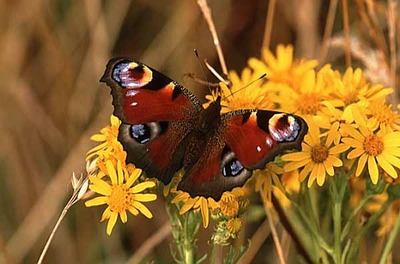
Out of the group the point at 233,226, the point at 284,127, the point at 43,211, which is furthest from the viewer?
the point at 43,211

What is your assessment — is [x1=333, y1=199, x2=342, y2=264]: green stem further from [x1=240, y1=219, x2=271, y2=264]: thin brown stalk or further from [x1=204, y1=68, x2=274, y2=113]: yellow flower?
[x1=240, y1=219, x2=271, y2=264]: thin brown stalk

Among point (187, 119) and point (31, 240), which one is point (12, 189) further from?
point (187, 119)

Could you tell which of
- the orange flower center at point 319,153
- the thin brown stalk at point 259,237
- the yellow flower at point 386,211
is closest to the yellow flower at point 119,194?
the orange flower center at point 319,153

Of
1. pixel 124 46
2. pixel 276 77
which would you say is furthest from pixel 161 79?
pixel 124 46

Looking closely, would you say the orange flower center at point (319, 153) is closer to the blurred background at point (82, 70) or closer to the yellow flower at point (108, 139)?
the yellow flower at point (108, 139)

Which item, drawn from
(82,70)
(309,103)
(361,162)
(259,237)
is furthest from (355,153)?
(82,70)

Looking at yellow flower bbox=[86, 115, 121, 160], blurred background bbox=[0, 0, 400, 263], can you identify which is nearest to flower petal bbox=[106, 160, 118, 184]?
yellow flower bbox=[86, 115, 121, 160]

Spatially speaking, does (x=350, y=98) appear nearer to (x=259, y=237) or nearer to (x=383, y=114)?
(x=383, y=114)
